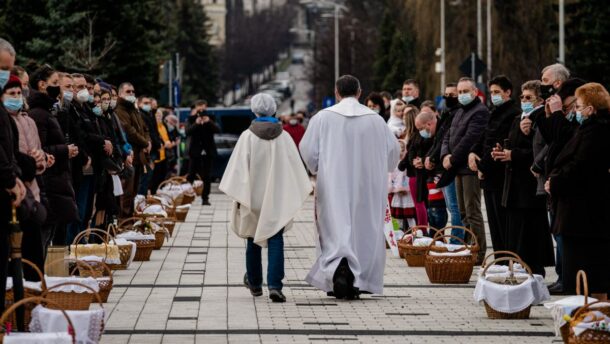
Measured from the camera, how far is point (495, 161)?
16.2m

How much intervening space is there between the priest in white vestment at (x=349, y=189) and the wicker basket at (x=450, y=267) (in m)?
1.10

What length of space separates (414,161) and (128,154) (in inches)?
138

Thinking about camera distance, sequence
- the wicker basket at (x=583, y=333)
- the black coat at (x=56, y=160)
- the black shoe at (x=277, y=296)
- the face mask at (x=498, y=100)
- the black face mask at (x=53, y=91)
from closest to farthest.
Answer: the wicker basket at (x=583, y=333)
the black coat at (x=56, y=160)
the black shoe at (x=277, y=296)
the black face mask at (x=53, y=91)
the face mask at (x=498, y=100)

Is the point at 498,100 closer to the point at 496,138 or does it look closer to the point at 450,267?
the point at 496,138

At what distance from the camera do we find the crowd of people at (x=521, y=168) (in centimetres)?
1229

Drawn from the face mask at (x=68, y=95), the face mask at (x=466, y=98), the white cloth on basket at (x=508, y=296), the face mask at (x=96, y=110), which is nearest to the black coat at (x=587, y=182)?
the white cloth on basket at (x=508, y=296)

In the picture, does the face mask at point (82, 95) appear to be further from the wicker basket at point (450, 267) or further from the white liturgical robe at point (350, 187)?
the wicker basket at point (450, 267)

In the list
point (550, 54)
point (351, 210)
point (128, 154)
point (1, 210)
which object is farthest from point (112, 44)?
point (1, 210)

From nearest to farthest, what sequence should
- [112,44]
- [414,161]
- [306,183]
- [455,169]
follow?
[306,183] < [455,169] < [414,161] < [112,44]

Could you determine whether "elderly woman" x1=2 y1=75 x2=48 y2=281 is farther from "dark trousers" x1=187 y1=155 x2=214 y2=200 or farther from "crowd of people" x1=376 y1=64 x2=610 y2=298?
"dark trousers" x1=187 y1=155 x2=214 y2=200


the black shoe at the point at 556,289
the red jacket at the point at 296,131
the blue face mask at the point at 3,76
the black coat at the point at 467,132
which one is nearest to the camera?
the blue face mask at the point at 3,76

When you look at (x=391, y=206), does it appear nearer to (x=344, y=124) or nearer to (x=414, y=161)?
(x=414, y=161)

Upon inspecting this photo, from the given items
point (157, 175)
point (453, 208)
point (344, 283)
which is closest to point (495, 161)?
point (453, 208)

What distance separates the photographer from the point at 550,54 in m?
54.1
